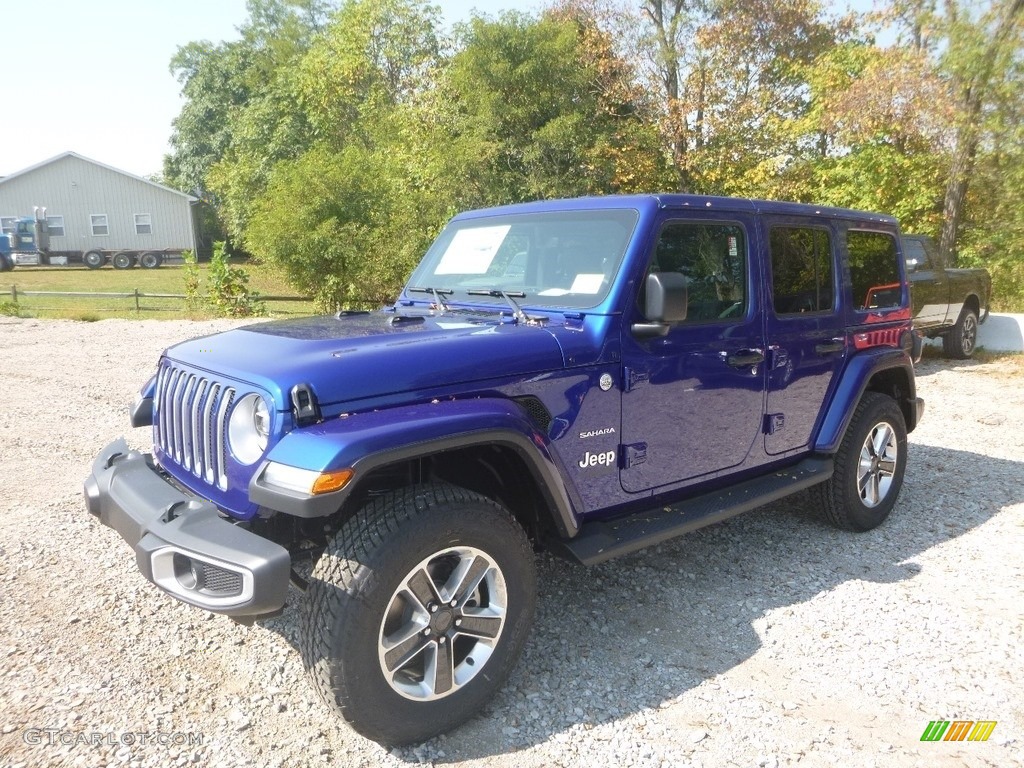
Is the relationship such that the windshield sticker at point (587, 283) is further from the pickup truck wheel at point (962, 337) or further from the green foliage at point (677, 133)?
the green foliage at point (677, 133)

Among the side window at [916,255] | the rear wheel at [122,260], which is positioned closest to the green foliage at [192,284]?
the side window at [916,255]

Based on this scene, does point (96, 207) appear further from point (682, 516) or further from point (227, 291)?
point (682, 516)

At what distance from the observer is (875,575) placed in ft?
13.3

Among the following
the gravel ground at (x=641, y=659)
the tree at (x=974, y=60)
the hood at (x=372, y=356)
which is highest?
the tree at (x=974, y=60)

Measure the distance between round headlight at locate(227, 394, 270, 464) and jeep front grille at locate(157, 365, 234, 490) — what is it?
50mm

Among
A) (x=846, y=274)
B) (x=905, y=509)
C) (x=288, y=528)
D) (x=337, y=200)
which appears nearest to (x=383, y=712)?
(x=288, y=528)

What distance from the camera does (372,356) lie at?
2.65 m

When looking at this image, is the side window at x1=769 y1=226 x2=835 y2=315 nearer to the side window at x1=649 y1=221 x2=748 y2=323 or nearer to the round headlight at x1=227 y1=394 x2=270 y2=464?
the side window at x1=649 y1=221 x2=748 y2=323

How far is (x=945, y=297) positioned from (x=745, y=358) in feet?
28.9

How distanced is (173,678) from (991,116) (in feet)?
52.2

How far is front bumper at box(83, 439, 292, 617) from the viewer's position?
227cm

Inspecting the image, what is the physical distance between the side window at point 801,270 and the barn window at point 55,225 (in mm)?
41120

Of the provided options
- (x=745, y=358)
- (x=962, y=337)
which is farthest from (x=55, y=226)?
(x=745, y=358)

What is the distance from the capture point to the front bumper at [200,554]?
2.27m
